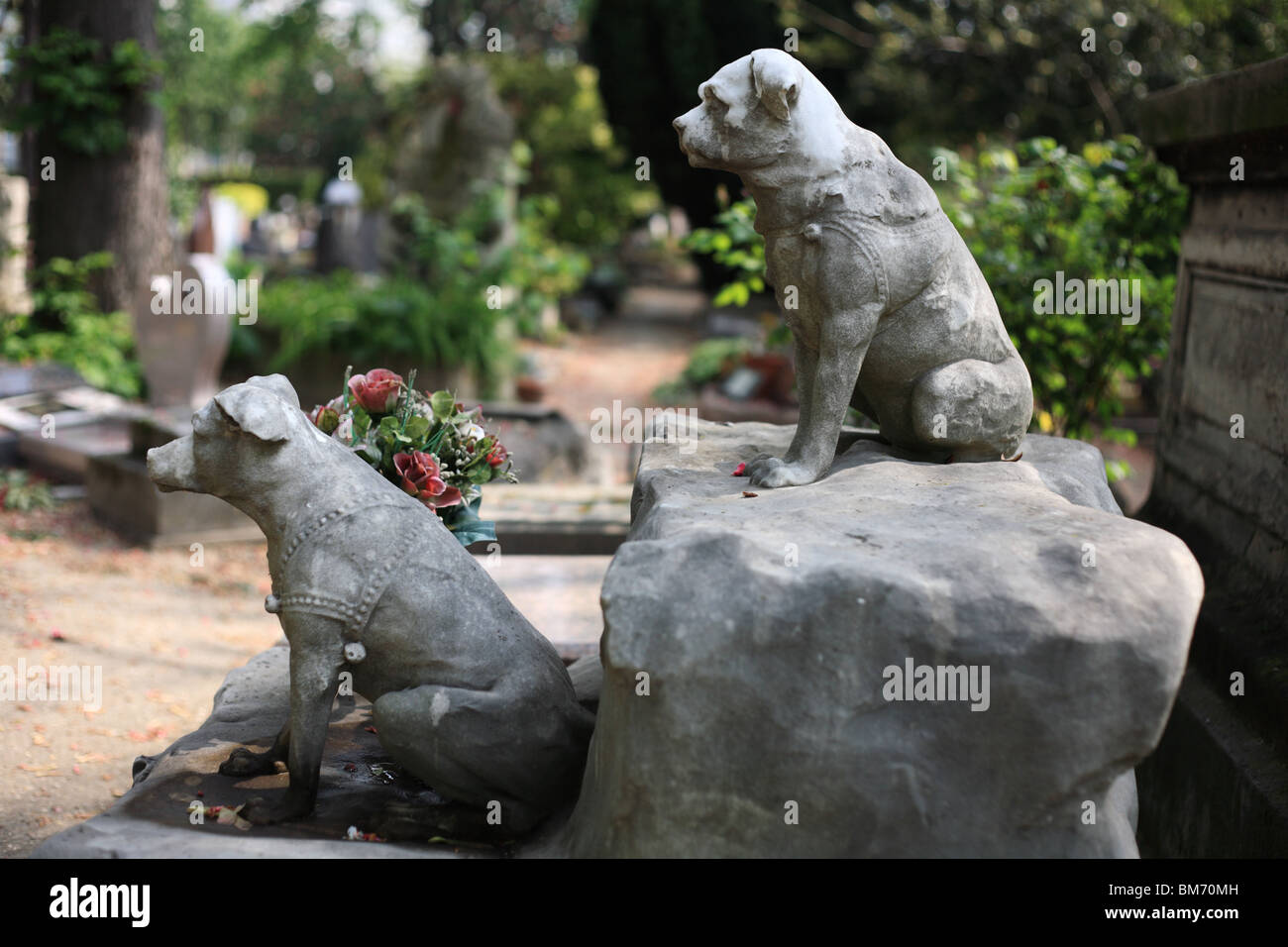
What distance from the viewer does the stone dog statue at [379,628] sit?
10.3 ft

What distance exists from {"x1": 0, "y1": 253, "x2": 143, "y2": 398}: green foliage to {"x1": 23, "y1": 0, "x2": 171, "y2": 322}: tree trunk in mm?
211

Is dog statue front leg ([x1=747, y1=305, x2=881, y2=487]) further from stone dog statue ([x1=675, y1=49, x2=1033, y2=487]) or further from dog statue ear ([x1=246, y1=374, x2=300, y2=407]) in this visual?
dog statue ear ([x1=246, y1=374, x2=300, y2=407])

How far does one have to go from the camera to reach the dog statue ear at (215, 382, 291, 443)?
3074mm

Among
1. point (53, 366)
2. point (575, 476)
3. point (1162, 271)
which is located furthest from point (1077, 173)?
point (53, 366)

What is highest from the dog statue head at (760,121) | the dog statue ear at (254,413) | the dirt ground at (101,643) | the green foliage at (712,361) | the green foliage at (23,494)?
the dog statue head at (760,121)

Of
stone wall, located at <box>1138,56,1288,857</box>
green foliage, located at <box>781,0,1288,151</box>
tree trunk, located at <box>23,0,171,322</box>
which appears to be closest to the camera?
stone wall, located at <box>1138,56,1288,857</box>

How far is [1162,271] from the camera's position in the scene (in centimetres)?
695

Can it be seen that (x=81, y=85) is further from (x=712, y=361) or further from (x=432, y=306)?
(x=712, y=361)

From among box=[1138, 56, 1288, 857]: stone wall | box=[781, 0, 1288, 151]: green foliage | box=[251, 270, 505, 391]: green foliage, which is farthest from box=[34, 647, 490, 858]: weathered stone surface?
box=[251, 270, 505, 391]: green foliage

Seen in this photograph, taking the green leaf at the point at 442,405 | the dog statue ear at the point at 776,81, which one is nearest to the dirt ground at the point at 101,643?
the green leaf at the point at 442,405

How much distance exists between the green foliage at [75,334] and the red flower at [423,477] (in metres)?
8.10

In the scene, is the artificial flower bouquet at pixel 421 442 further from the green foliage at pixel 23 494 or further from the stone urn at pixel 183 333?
the stone urn at pixel 183 333

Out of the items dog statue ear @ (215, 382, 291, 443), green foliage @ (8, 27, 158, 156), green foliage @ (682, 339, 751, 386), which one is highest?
green foliage @ (8, 27, 158, 156)

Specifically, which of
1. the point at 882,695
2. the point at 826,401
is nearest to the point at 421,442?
the point at 826,401
